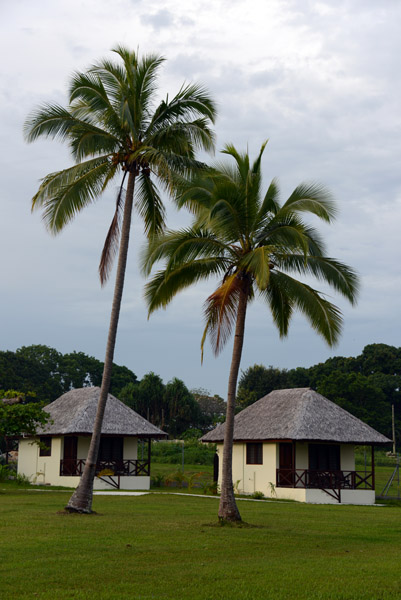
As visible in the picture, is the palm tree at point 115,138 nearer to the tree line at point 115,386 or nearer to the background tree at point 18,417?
the background tree at point 18,417

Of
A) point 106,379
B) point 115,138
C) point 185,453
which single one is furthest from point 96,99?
point 185,453

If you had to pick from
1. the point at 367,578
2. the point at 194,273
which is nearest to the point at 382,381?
the point at 194,273

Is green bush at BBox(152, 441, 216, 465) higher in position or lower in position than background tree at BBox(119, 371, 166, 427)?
lower

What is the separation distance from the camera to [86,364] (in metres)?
79.6

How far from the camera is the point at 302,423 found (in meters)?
30.0

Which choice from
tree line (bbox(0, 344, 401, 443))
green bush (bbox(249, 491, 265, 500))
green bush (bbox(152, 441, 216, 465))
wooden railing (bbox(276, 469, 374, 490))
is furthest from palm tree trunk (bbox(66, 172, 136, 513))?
tree line (bbox(0, 344, 401, 443))

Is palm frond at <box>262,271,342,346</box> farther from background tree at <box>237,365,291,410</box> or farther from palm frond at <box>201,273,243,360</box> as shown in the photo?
background tree at <box>237,365,291,410</box>

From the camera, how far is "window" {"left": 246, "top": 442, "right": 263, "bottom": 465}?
31844mm

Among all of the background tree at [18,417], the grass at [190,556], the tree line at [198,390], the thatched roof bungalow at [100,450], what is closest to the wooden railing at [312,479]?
the thatched roof bungalow at [100,450]

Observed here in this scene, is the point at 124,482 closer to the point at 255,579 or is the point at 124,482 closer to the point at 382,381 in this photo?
the point at 255,579

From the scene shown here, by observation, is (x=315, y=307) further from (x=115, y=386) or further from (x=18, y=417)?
(x=115, y=386)

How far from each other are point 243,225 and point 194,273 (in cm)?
188

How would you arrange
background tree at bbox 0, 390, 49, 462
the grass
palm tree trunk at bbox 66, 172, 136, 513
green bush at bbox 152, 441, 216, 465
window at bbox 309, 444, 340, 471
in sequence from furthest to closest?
green bush at bbox 152, 441, 216, 465, window at bbox 309, 444, 340, 471, background tree at bbox 0, 390, 49, 462, palm tree trunk at bbox 66, 172, 136, 513, the grass

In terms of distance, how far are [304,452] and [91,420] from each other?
31.7 feet
